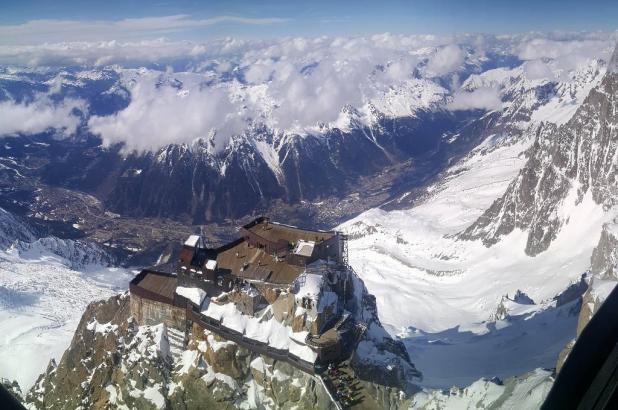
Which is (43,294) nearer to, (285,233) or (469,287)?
(285,233)

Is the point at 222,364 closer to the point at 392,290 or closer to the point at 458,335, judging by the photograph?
the point at 458,335

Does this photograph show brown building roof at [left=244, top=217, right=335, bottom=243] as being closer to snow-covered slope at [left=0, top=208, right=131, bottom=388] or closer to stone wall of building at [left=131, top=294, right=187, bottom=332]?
stone wall of building at [left=131, top=294, right=187, bottom=332]

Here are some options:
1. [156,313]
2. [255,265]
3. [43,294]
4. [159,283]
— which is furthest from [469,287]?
[43,294]

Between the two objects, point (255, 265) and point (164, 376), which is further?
point (255, 265)

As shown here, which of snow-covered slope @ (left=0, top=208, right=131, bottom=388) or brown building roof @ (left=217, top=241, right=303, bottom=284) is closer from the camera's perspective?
brown building roof @ (left=217, top=241, right=303, bottom=284)

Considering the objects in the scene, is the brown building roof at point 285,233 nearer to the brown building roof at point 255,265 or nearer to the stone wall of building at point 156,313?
the brown building roof at point 255,265

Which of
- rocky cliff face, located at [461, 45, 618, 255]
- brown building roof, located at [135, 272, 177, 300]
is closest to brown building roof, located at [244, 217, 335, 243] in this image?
brown building roof, located at [135, 272, 177, 300]
